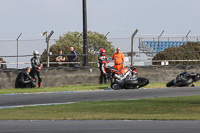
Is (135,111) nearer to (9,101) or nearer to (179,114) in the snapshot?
(179,114)

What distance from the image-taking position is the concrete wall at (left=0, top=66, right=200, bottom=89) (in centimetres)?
2030

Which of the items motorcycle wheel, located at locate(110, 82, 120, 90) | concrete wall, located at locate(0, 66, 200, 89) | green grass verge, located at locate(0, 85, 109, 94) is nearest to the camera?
green grass verge, located at locate(0, 85, 109, 94)

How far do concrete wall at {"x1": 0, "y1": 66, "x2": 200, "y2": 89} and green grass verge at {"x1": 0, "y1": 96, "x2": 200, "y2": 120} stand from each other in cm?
655

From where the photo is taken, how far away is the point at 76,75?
21.8m

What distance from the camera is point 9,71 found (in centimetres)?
2031

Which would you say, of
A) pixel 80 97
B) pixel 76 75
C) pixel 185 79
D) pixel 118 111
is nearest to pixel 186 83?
pixel 185 79

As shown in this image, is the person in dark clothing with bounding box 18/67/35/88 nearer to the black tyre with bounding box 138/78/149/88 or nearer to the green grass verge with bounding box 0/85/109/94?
the green grass verge with bounding box 0/85/109/94

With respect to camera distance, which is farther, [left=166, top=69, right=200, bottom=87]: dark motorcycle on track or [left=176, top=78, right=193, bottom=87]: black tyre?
[left=176, top=78, right=193, bottom=87]: black tyre

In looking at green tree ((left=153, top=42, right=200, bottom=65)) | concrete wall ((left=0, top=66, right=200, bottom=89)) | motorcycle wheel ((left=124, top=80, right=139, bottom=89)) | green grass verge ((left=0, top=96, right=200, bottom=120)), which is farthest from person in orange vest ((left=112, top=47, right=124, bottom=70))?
green tree ((left=153, top=42, right=200, bottom=65))

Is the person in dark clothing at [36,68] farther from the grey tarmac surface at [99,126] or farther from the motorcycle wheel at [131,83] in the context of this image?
the grey tarmac surface at [99,126]

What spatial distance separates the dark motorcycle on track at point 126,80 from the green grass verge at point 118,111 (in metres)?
4.26

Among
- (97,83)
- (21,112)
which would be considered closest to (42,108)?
(21,112)

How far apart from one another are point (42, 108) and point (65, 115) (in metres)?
2.05

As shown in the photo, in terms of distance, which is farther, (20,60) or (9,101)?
(20,60)
